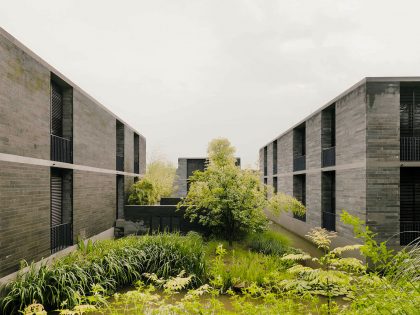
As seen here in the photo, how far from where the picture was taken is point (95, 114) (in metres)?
13.1

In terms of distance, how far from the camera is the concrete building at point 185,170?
86.8ft

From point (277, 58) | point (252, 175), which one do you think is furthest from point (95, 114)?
point (277, 58)

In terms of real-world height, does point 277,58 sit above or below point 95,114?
above

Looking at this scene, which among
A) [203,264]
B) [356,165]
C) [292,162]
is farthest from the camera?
[292,162]

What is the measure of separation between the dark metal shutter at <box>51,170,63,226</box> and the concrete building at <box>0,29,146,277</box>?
34mm

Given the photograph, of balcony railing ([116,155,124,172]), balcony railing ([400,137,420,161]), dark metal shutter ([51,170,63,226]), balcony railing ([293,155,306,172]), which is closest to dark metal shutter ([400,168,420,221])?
balcony railing ([400,137,420,161])

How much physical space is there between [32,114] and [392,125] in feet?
34.9

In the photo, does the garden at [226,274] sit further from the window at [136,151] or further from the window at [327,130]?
the window at [136,151]

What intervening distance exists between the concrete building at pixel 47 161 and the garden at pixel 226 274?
1374 mm

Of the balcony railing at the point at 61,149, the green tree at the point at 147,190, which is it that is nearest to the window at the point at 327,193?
the green tree at the point at 147,190

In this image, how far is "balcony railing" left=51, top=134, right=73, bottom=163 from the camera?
32.1 feet

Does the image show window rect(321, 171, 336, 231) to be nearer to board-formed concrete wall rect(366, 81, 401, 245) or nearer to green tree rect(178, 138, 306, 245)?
green tree rect(178, 138, 306, 245)

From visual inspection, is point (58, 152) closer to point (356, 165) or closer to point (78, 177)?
point (78, 177)

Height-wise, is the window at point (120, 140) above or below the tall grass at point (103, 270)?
above
